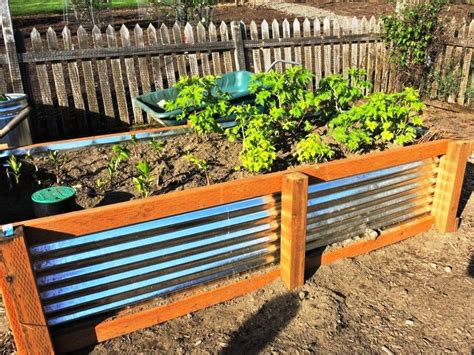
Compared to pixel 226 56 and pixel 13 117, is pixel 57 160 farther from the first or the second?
pixel 226 56

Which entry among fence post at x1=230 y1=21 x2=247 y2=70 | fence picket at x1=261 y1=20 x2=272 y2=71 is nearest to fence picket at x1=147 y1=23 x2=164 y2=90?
fence post at x1=230 y1=21 x2=247 y2=70

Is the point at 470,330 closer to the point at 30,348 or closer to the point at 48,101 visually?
the point at 30,348

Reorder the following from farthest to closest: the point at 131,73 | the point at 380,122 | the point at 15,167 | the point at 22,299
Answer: the point at 131,73 → the point at 380,122 → the point at 15,167 → the point at 22,299

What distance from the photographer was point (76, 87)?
6234 mm

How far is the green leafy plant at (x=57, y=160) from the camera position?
3.57m

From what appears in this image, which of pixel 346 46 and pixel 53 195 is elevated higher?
pixel 346 46

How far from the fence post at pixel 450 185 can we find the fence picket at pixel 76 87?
4.65 meters

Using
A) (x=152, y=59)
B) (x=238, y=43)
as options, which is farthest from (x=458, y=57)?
(x=152, y=59)

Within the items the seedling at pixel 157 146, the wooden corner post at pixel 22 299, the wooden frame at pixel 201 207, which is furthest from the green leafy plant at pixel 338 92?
the wooden corner post at pixel 22 299

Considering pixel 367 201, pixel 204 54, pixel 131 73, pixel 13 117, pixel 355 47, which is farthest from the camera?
pixel 355 47

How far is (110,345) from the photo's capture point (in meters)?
2.52

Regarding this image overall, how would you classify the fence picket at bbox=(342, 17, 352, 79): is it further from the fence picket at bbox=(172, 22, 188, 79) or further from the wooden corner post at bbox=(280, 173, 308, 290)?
the wooden corner post at bbox=(280, 173, 308, 290)

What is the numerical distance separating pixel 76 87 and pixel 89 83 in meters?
0.18

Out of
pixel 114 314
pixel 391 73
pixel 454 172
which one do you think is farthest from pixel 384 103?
pixel 391 73
